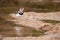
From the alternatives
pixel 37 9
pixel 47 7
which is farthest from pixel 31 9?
pixel 47 7

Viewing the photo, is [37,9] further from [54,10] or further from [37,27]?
[37,27]

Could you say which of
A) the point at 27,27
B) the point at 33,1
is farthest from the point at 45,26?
the point at 33,1

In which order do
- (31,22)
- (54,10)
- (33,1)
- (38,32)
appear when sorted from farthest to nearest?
(33,1) → (54,10) → (31,22) → (38,32)

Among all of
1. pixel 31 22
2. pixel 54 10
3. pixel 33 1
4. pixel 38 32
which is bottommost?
pixel 38 32

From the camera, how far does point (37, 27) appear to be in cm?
178

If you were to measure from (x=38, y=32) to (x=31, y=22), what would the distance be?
193 millimetres

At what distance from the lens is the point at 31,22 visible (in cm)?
185

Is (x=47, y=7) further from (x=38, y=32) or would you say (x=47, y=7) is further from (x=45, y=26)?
(x=38, y=32)

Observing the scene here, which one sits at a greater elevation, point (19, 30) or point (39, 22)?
point (39, 22)

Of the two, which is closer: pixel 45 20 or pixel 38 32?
pixel 38 32

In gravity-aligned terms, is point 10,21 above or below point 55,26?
above

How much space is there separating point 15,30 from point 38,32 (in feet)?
0.82

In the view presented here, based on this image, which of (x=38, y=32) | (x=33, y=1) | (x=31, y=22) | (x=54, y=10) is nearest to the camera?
(x=38, y=32)

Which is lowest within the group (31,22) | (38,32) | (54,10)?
(38,32)
